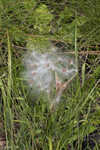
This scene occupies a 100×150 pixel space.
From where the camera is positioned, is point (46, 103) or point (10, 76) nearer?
point (10, 76)

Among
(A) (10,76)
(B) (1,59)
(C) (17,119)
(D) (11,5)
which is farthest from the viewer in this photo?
(D) (11,5)

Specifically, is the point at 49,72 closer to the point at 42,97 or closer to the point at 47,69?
the point at 47,69

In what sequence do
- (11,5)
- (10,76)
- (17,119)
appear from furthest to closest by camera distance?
A: (11,5) < (17,119) < (10,76)

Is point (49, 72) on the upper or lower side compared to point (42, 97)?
upper

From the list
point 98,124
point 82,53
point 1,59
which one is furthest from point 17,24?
point 98,124

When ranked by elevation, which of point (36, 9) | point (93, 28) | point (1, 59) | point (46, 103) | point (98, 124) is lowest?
point (98, 124)

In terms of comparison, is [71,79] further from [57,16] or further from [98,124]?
[57,16]

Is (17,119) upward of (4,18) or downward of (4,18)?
downward

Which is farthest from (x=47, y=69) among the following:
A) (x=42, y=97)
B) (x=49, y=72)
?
(x=42, y=97)
